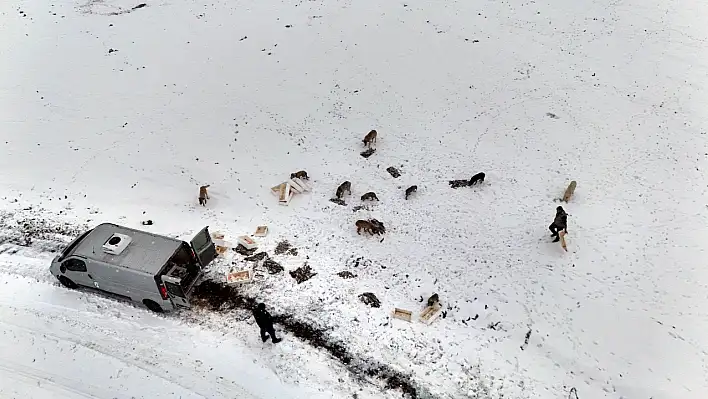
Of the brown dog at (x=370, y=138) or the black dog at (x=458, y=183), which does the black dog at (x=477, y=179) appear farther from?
the brown dog at (x=370, y=138)

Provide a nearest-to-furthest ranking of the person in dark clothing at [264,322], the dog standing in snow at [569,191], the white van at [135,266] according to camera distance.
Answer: the person in dark clothing at [264,322] < the white van at [135,266] < the dog standing in snow at [569,191]

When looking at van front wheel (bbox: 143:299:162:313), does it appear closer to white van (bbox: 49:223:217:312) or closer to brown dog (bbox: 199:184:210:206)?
white van (bbox: 49:223:217:312)

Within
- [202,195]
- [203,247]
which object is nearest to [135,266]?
[203,247]

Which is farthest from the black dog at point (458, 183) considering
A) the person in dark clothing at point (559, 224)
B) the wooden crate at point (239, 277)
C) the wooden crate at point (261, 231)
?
the wooden crate at point (239, 277)

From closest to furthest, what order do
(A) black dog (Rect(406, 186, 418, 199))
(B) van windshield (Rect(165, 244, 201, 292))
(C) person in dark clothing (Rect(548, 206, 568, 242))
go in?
1. (B) van windshield (Rect(165, 244, 201, 292))
2. (C) person in dark clothing (Rect(548, 206, 568, 242))
3. (A) black dog (Rect(406, 186, 418, 199))

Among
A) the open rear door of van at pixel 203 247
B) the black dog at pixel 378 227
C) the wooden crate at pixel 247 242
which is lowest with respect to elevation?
the black dog at pixel 378 227

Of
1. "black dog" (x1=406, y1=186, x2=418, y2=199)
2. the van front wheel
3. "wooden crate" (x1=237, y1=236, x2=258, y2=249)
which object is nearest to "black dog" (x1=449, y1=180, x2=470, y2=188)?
"black dog" (x1=406, y1=186, x2=418, y2=199)
